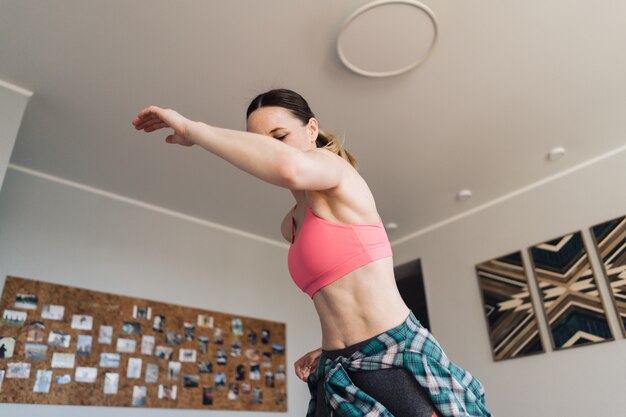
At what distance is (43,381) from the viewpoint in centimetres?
279

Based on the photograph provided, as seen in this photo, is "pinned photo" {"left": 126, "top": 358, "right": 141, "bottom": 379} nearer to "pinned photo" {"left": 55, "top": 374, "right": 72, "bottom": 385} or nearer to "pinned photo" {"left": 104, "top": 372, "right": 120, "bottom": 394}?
"pinned photo" {"left": 104, "top": 372, "right": 120, "bottom": 394}

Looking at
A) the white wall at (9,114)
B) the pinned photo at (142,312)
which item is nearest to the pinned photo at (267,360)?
the pinned photo at (142,312)

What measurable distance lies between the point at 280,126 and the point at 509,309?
2898 millimetres

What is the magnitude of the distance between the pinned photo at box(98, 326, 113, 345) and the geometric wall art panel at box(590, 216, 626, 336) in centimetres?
303

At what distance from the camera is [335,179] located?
0.91 m

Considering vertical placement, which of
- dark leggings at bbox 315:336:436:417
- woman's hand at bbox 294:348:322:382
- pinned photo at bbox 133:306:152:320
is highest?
pinned photo at bbox 133:306:152:320

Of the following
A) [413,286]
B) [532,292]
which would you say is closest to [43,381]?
[532,292]

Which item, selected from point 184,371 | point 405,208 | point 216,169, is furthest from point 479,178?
point 184,371

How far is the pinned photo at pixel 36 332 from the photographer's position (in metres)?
2.83

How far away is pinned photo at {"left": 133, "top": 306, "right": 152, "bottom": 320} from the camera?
329 cm

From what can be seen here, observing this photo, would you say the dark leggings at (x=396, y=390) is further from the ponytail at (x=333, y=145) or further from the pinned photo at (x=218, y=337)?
the pinned photo at (x=218, y=337)

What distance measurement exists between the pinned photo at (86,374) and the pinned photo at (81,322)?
9.2 inches

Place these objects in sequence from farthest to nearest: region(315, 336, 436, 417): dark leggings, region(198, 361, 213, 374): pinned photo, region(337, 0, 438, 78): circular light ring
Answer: region(198, 361, 213, 374): pinned photo → region(337, 0, 438, 78): circular light ring → region(315, 336, 436, 417): dark leggings

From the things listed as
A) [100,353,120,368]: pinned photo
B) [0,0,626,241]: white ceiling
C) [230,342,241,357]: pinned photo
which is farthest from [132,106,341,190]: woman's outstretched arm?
[230,342,241,357]: pinned photo
